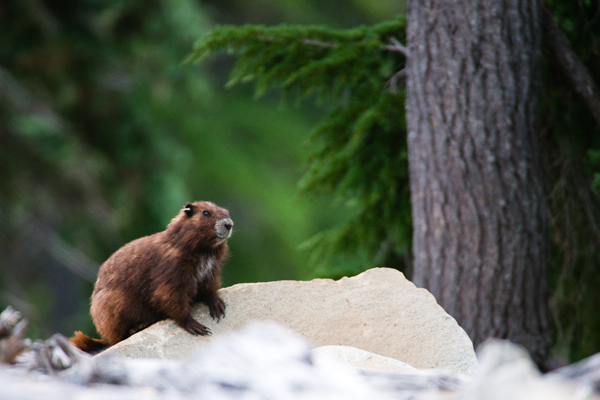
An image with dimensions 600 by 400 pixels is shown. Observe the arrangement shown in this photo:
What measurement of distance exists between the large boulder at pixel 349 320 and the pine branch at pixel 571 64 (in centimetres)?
146

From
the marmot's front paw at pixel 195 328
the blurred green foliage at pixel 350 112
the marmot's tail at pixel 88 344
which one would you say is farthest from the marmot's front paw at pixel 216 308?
the blurred green foliage at pixel 350 112

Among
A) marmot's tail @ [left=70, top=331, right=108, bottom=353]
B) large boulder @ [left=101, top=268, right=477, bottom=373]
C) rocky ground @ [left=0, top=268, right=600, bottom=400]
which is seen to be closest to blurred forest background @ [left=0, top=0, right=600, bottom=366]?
large boulder @ [left=101, top=268, right=477, bottom=373]

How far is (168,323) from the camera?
2.85 meters

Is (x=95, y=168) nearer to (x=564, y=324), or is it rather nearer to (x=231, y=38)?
(x=231, y=38)

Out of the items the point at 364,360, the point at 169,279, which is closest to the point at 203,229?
the point at 169,279

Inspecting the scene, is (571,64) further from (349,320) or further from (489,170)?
(349,320)

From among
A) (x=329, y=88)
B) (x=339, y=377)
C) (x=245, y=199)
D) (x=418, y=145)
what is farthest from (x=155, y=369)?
(x=245, y=199)

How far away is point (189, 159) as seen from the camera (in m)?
7.97

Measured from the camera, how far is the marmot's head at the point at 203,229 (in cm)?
287

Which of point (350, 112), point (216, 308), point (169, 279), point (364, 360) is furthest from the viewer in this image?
point (350, 112)

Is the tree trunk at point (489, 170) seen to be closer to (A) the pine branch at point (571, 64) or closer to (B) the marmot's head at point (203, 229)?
(A) the pine branch at point (571, 64)

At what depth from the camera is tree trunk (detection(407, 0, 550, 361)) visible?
10.7 ft

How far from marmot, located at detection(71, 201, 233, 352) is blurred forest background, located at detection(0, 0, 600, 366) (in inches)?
53.5

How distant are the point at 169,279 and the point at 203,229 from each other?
0.28 m
